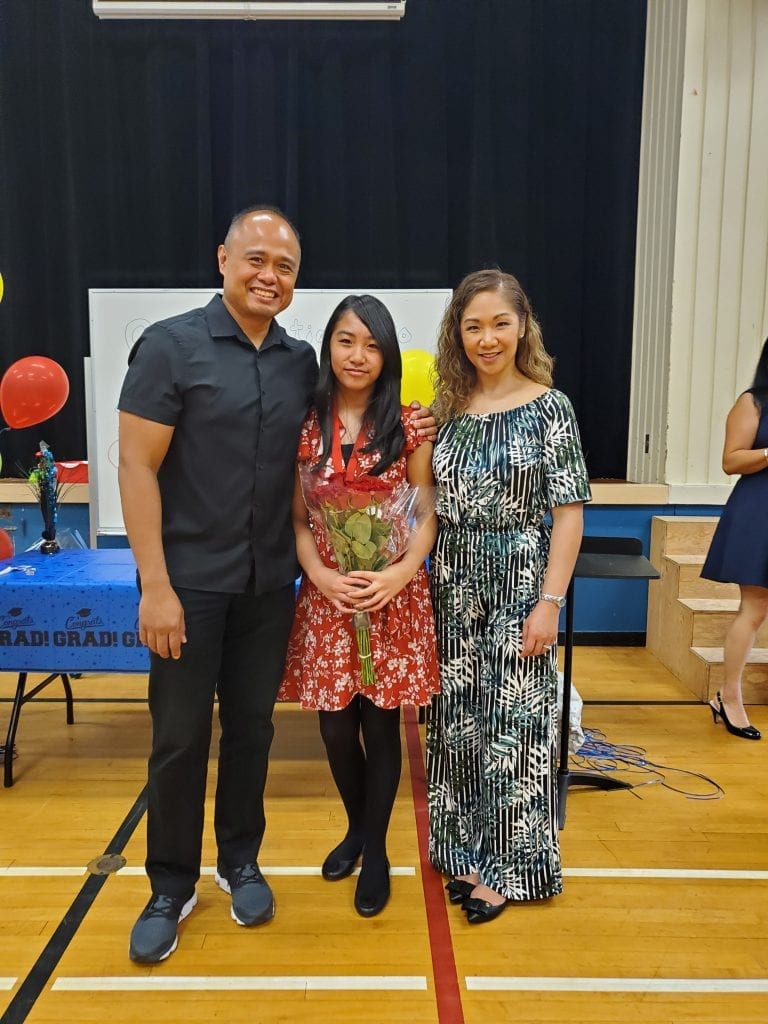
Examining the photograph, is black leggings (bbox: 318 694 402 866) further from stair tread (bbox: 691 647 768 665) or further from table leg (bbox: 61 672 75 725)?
stair tread (bbox: 691 647 768 665)

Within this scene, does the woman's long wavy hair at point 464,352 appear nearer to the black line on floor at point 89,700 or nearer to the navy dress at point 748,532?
the navy dress at point 748,532

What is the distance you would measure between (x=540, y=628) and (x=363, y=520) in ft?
1.66

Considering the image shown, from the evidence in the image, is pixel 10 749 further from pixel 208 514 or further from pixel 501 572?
pixel 501 572

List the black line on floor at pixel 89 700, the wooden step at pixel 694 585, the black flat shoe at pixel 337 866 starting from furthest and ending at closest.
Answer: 1. the wooden step at pixel 694 585
2. the black line on floor at pixel 89 700
3. the black flat shoe at pixel 337 866

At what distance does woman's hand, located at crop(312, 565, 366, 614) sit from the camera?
1639 millimetres

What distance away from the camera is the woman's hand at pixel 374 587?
5.37 ft

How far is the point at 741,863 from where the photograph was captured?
208cm

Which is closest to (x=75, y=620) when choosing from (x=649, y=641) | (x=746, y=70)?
(x=649, y=641)

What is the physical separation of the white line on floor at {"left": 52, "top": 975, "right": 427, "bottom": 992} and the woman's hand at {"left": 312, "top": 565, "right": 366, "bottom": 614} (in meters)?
0.82

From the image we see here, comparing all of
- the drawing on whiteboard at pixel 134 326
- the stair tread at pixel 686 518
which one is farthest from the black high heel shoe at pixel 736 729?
the drawing on whiteboard at pixel 134 326

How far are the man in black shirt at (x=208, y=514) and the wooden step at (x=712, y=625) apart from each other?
2515 millimetres

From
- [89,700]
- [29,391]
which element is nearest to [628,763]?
[89,700]

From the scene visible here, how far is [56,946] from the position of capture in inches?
67.4

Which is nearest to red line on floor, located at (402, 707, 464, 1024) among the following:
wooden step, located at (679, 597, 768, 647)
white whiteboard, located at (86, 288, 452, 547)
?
wooden step, located at (679, 597, 768, 647)
